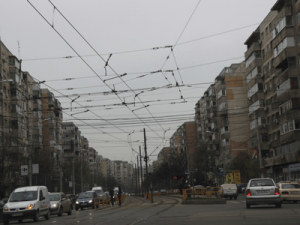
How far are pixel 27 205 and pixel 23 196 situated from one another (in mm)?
1291

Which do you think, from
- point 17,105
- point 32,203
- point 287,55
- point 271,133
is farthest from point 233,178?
point 32,203

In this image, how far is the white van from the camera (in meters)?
22.9

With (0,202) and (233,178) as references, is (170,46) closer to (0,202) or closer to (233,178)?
(0,202)

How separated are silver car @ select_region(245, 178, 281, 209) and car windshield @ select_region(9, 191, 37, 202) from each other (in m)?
10.6

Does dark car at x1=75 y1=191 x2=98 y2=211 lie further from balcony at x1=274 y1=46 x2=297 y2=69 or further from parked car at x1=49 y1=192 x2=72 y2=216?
balcony at x1=274 y1=46 x2=297 y2=69

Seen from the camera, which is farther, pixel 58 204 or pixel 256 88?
pixel 256 88

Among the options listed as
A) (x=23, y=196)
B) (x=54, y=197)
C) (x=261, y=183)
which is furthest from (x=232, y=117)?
(x=23, y=196)

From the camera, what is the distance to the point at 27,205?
23328 mm

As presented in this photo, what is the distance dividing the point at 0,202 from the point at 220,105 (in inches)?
2564

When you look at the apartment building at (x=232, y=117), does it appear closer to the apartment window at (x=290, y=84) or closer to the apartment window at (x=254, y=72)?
the apartment window at (x=254, y=72)

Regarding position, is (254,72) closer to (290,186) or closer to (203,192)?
(203,192)

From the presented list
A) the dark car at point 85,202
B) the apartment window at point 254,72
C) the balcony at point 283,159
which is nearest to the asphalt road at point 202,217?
the dark car at point 85,202

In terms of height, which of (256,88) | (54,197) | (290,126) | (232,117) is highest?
(256,88)

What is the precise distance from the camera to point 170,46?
27.9 m
